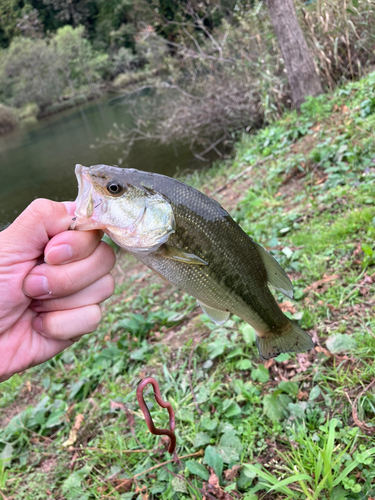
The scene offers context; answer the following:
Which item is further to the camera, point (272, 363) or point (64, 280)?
point (272, 363)

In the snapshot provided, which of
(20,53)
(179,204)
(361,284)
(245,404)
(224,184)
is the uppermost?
(20,53)

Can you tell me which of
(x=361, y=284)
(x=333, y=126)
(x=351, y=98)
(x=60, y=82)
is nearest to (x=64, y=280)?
(x=361, y=284)

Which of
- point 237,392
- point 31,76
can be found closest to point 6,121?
point 31,76

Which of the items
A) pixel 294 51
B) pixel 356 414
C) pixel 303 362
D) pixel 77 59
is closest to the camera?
pixel 356 414

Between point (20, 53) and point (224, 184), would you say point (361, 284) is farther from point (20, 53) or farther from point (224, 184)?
point (20, 53)

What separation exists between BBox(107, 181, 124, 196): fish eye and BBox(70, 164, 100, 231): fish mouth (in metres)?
0.08

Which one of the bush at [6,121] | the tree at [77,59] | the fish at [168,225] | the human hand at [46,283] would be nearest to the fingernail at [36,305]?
the human hand at [46,283]

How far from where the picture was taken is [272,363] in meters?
2.46

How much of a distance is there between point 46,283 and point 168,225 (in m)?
0.64

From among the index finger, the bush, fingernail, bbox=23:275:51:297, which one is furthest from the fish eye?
the bush

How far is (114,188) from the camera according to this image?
1505 mm

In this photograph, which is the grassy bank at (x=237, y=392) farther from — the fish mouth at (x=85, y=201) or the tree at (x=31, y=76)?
the tree at (x=31, y=76)

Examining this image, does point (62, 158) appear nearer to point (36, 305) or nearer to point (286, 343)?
point (36, 305)

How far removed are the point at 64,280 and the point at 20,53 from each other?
173 ft
